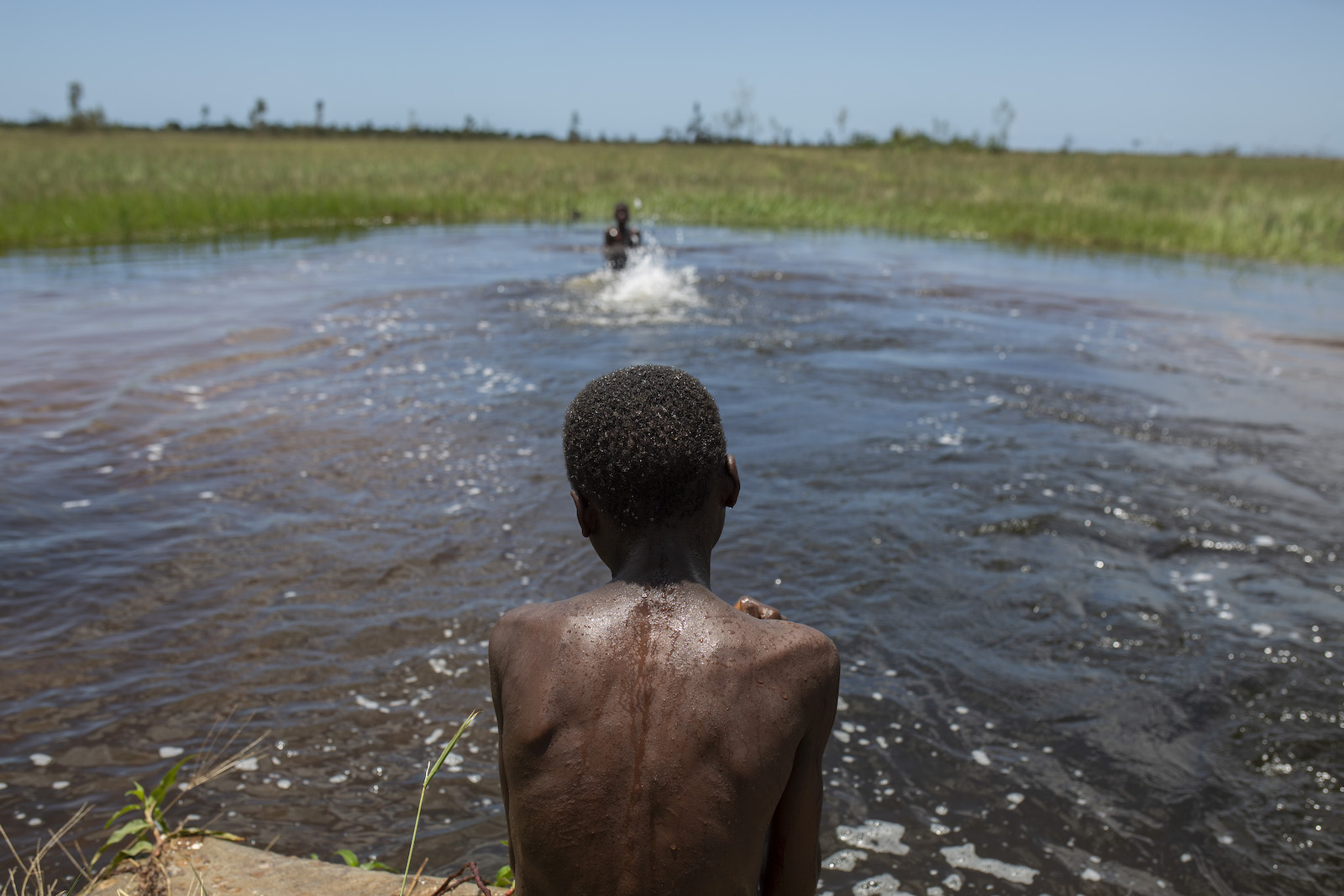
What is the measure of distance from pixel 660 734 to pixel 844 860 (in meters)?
1.75

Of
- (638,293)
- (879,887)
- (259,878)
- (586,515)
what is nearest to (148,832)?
(259,878)

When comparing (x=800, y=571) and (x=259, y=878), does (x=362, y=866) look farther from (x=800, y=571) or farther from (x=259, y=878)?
(x=800, y=571)

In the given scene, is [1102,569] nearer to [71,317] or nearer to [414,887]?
[414,887]

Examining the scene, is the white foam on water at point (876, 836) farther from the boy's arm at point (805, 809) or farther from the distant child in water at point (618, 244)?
the distant child in water at point (618, 244)

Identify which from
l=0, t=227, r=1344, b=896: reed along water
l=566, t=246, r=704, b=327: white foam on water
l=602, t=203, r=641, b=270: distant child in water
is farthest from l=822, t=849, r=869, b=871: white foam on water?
l=602, t=203, r=641, b=270: distant child in water

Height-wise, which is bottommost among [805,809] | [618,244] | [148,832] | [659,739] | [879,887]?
[879,887]

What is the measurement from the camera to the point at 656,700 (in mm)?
1725

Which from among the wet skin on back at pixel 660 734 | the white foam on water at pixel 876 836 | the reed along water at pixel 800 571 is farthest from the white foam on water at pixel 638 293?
the wet skin on back at pixel 660 734

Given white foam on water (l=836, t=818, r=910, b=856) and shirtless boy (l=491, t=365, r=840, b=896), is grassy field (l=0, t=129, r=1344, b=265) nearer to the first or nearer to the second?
white foam on water (l=836, t=818, r=910, b=856)

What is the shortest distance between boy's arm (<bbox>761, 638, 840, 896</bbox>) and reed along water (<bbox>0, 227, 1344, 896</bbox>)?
1.32 meters

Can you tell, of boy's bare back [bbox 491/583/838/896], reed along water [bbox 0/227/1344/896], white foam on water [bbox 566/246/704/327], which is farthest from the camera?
white foam on water [bbox 566/246/704/327]

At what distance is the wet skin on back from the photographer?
170 cm

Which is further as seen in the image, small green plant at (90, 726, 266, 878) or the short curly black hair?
small green plant at (90, 726, 266, 878)

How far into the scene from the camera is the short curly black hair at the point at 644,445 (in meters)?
1.77
